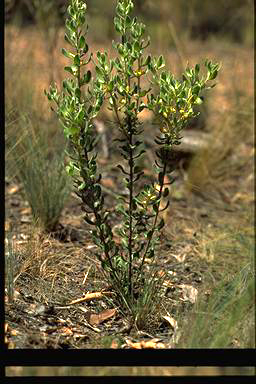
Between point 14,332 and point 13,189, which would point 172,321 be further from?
point 13,189

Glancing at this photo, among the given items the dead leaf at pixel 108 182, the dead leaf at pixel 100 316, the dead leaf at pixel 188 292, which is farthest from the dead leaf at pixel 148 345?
the dead leaf at pixel 108 182

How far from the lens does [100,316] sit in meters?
3.03

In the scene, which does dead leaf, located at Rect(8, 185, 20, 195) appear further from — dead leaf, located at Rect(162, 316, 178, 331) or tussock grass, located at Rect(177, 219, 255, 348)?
tussock grass, located at Rect(177, 219, 255, 348)

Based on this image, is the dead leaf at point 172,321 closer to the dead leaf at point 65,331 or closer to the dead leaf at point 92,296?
the dead leaf at point 92,296

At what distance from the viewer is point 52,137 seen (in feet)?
16.0

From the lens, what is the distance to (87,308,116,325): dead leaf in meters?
3.01

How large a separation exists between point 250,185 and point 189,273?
2348mm

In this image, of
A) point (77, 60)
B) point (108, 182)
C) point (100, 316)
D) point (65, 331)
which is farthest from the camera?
point (108, 182)

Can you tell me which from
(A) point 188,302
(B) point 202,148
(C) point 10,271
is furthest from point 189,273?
(B) point 202,148

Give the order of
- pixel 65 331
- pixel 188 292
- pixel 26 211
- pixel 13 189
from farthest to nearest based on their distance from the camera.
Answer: pixel 13 189, pixel 26 211, pixel 188 292, pixel 65 331

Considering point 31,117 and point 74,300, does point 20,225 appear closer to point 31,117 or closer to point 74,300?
point 31,117

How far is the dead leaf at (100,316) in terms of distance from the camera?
301 centimetres
